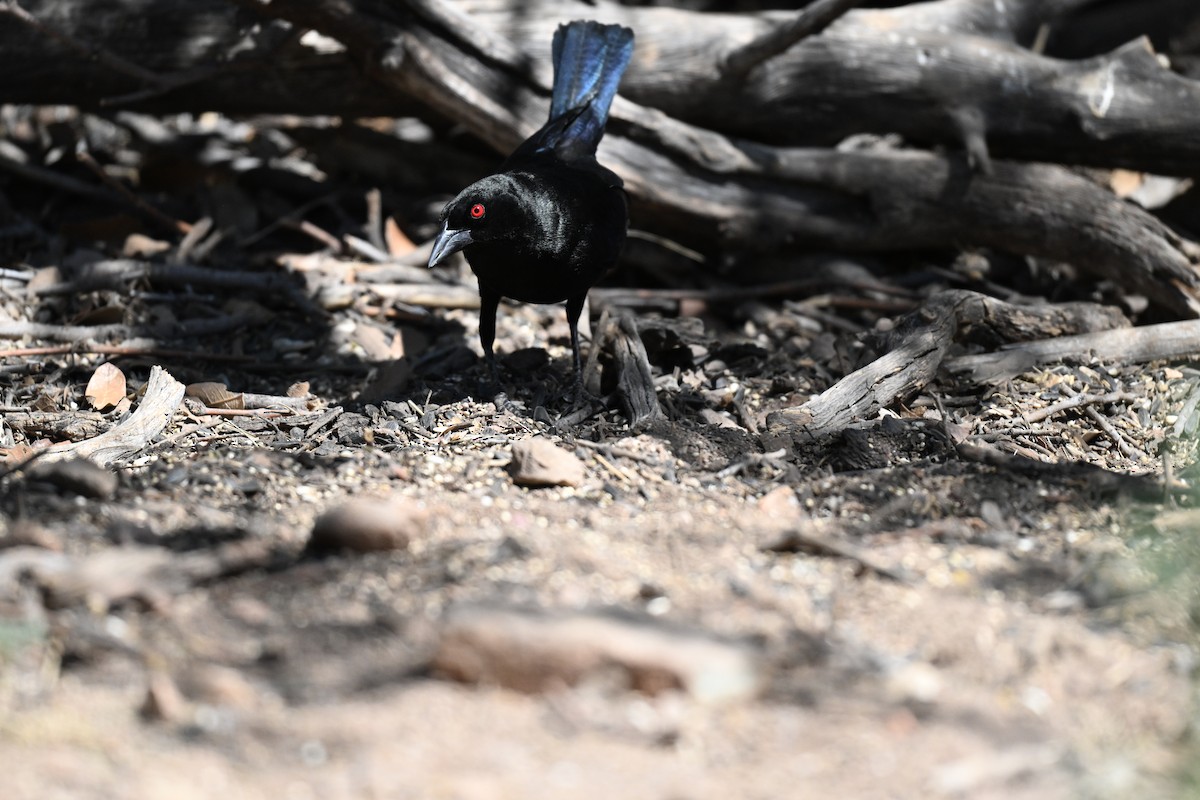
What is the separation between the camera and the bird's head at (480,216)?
4223mm

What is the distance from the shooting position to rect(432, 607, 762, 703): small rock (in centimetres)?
214

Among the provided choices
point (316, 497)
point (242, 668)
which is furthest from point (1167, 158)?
point (242, 668)

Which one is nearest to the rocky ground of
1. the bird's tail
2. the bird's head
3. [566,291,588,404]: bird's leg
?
[566,291,588,404]: bird's leg

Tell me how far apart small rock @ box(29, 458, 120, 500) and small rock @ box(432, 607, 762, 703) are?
1.34m

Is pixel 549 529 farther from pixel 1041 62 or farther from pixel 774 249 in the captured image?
pixel 1041 62

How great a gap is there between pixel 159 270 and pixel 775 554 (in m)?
3.59

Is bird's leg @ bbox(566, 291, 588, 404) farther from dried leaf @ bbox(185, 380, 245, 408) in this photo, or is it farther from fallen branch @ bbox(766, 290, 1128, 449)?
dried leaf @ bbox(185, 380, 245, 408)

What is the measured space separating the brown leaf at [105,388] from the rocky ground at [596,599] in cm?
1

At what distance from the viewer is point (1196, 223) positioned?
6.20 metres

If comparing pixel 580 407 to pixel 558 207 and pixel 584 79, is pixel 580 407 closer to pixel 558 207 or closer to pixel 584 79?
pixel 558 207

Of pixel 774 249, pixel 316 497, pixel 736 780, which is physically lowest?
pixel 774 249

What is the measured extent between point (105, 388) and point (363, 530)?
84.2 inches

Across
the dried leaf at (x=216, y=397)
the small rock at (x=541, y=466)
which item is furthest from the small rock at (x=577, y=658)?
the dried leaf at (x=216, y=397)

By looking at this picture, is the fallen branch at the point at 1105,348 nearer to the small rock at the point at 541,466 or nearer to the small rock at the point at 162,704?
the small rock at the point at 541,466
